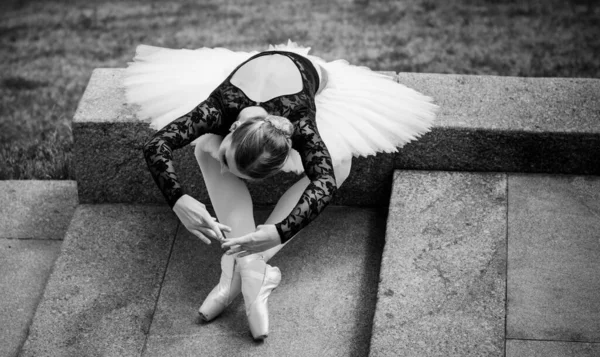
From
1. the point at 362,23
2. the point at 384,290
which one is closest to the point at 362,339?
the point at 384,290

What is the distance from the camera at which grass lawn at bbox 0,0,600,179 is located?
612cm

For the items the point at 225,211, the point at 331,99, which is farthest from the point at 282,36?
the point at 225,211

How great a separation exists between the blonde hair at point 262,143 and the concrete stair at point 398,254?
0.83m

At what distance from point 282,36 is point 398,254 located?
11.3ft

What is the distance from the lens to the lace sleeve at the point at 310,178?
328 centimetres

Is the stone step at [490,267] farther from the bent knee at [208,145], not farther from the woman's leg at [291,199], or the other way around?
the bent knee at [208,145]

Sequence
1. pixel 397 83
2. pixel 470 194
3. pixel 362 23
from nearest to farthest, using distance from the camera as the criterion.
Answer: pixel 470 194 → pixel 397 83 → pixel 362 23

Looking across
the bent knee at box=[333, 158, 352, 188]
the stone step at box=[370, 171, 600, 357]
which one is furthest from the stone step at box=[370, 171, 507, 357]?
the bent knee at box=[333, 158, 352, 188]

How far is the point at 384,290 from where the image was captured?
3.58 meters

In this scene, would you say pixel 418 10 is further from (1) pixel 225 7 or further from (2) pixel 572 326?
(2) pixel 572 326

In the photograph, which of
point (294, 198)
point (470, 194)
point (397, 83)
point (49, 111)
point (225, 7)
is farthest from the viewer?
point (225, 7)

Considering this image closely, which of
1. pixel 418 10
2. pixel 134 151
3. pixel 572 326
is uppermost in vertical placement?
pixel 134 151

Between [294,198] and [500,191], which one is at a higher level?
[294,198]

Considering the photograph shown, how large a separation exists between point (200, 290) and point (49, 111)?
258cm
